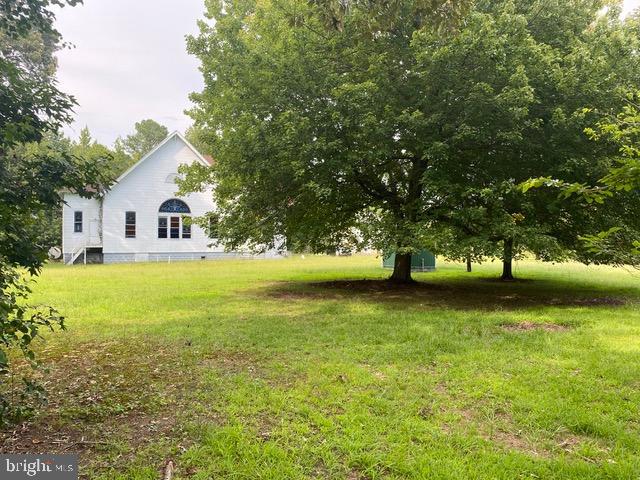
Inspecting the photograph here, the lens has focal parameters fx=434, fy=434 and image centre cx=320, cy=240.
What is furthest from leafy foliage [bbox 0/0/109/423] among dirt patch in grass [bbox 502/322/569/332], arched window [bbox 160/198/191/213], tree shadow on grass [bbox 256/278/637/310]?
arched window [bbox 160/198/191/213]

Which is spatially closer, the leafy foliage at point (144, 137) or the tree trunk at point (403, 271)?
the tree trunk at point (403, 271)

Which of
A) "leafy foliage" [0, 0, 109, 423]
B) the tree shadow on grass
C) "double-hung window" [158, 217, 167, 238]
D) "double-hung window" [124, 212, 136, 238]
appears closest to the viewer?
"leafy foliage" [0, 0, 109, 423]

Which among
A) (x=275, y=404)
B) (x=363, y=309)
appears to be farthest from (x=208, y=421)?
(x=363, y=309)

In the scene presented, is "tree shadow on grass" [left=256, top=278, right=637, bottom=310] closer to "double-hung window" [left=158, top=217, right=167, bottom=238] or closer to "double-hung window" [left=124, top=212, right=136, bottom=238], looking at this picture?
"double-hung window" [left=158, top=217, right=167, bottom=238]

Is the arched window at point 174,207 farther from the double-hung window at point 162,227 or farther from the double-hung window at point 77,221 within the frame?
the double-hung window at point 77,221

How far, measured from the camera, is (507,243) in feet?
35.9

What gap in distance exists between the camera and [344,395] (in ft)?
13.7

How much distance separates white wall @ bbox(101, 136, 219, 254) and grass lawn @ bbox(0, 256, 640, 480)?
17990 millimetres

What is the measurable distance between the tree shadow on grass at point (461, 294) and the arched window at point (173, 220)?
46.6 feet

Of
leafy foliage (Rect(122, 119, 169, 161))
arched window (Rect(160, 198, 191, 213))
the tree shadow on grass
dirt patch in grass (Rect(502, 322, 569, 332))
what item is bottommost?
dirt patch in grass (Rect(502, 322, 569, 332))

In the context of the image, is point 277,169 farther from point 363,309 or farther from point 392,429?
point 392,429

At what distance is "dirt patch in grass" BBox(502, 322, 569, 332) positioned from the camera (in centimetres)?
712

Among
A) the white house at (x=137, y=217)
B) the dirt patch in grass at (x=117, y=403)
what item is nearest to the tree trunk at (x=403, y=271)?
the dirt patch in grass at (x=117, y=403)

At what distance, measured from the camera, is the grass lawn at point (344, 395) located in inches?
119
